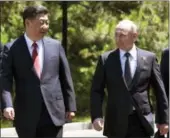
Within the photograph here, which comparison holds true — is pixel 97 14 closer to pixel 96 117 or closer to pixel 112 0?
pixel 112 0

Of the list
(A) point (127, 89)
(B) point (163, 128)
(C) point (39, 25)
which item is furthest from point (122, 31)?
(B) point (163, 128)

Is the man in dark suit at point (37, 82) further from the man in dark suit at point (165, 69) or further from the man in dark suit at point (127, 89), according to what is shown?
the man in dark suit at point (165, 69)

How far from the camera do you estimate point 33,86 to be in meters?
5.42

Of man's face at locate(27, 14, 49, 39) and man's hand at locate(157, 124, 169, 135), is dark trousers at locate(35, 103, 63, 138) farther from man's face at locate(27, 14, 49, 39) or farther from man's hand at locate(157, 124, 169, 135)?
man's hand at locate(157, 124, 169, 135)

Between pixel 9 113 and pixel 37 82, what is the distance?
38 cm

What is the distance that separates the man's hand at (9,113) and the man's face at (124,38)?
1.09 meters

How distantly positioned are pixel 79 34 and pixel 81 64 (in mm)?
882

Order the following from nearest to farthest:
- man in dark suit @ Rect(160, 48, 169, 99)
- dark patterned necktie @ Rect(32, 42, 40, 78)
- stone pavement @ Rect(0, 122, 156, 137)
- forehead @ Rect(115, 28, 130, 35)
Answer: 1. forehead @ Rect(115, 28, 130, 35)
2. dark patterned necktie @ Rect(32, 42, 40, 78)
3. man in dark suit @ Rect(160, 48, 169, 99)
4. stone pavement @ Rect(0, 122, 156, 137)

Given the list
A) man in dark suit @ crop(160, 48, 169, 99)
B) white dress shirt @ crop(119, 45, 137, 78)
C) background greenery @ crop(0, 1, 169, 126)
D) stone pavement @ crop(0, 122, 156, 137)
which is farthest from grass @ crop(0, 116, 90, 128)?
white dress shirt @ crop(119, 45, 137, 78)

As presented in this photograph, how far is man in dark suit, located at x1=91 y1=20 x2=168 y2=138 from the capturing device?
5.38 metres

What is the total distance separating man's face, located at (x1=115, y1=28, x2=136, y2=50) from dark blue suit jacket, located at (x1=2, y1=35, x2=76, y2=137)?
55cm

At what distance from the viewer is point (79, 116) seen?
12945mm

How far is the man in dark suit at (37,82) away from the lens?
5.41 m

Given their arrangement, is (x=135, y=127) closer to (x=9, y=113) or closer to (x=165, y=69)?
(x=165, y=69)
